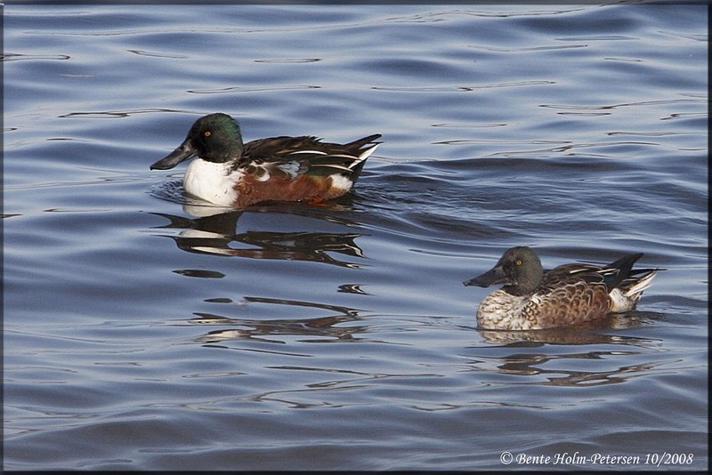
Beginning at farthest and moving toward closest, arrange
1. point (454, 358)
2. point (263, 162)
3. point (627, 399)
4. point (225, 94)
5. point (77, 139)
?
point (225, 94)
point (77, 139)
point (263, 162)
point (454, 358)
point (627, 399)

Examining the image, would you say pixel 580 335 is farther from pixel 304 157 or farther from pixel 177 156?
pixel 177 156

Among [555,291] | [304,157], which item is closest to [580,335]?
[555,291]

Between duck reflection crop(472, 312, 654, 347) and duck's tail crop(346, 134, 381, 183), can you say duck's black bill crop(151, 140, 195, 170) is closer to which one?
duck's tail crop(346, 134, 381, 183)

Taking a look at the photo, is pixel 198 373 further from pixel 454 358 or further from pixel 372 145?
pixel 372 145

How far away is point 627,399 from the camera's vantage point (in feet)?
23.6

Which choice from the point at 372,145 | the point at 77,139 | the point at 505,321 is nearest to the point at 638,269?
the point at 505,321

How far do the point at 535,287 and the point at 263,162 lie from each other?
3.30 metres

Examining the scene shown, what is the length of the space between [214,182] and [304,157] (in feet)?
2.31

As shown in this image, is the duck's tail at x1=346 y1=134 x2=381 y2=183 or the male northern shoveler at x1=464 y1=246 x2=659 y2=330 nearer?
the male northern shoveler at x1=464 y1=246 x2=659 y2=330

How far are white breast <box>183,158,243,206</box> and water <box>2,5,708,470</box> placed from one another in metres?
0.17

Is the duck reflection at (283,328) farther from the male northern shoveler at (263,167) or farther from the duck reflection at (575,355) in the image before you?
the male northern shoveler at (263,167)

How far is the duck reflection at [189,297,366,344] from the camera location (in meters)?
8.08

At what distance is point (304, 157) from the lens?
38.4 ft

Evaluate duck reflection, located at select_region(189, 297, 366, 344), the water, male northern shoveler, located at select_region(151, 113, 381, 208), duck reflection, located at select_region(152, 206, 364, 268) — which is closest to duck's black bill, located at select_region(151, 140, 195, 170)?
male northern shoveler, located at select_region(151, 113, 381, 208)
